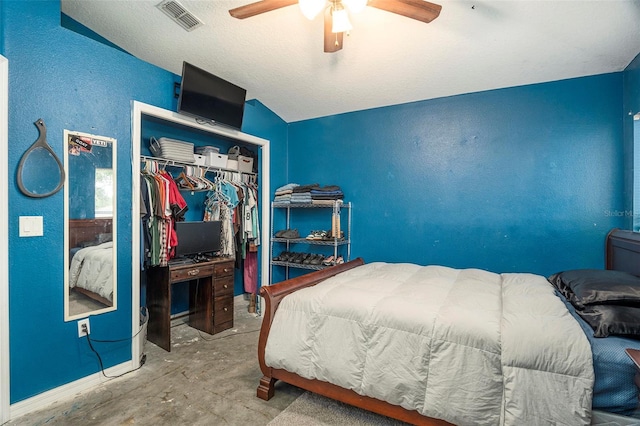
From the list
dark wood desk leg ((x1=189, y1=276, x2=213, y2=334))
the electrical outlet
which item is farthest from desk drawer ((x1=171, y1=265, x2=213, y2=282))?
the electrical outlet

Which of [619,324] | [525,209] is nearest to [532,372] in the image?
[619,324]

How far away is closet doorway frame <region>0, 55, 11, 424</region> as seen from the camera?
172 cm

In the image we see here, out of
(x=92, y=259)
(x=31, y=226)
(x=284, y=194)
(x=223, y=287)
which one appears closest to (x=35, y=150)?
(x=31, y=226)

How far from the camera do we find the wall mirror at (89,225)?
2025mm

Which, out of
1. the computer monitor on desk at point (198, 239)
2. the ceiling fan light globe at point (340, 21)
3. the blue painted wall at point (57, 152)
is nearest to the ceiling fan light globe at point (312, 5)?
the ceiling fan light globe at point (340, 21)

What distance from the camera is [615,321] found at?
4.54ft

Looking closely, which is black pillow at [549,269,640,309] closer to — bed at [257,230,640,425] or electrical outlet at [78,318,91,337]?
bed at [257,230,640,425]

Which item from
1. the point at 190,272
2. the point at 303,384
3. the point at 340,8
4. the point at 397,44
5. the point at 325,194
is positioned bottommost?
the point at 303,384

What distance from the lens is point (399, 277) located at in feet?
7.96

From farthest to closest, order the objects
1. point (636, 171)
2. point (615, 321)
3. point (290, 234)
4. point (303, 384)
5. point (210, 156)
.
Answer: point (290, 234)
point (210, 156)
point (636, 171)
point (303, 384)
point (615, 321)

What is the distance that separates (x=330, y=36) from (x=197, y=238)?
2.24 meters

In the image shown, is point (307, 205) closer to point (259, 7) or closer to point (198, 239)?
point (198, 239)

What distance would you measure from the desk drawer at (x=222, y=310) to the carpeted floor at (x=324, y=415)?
1399 mm

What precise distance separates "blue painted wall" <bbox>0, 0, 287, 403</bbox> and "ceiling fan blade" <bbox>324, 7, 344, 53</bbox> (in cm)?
159
